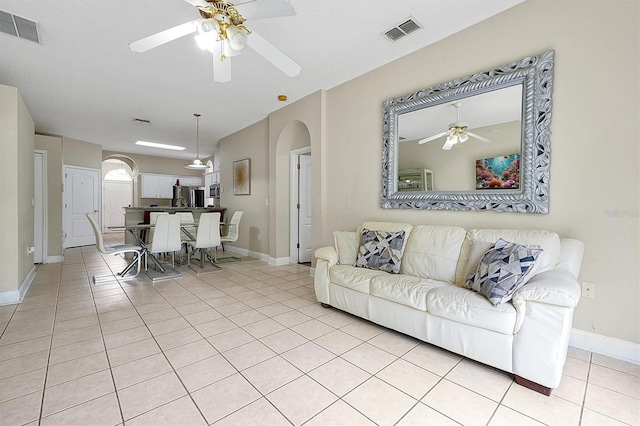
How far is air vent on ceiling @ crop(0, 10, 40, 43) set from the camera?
2.48 metres

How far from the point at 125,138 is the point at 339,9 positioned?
268 inches

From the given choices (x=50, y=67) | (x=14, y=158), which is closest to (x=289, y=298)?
(x=14, y=158)

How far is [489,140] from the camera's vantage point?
2.54 m

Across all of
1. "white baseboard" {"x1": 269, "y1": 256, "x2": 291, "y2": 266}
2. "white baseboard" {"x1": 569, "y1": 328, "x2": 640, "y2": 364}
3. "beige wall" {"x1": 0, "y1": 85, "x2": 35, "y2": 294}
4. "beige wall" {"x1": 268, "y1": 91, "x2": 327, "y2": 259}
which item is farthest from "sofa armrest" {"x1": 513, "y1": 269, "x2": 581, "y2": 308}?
"beige wall" {"x1": 0, "y1": 85, "x2": 35, "y2": 294}

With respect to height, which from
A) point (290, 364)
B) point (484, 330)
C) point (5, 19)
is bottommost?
point (290, 364)

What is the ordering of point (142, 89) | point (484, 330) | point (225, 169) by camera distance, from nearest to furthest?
1. point (484, 330)
2. point (142, 89)
3. point (225, 169)

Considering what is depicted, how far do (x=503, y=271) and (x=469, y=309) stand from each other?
33cm

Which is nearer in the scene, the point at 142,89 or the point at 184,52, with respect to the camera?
the point at 184,52

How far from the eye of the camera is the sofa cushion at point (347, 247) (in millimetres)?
3043

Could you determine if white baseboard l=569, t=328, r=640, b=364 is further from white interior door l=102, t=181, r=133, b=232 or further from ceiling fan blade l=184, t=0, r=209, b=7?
white interior door l=102, t=181, r=133, b=232

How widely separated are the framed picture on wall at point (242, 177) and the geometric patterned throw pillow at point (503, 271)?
4.89m

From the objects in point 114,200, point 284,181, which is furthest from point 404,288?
point 114,200

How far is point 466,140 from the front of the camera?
2691mm

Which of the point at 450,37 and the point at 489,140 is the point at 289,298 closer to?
the point at 489,140
